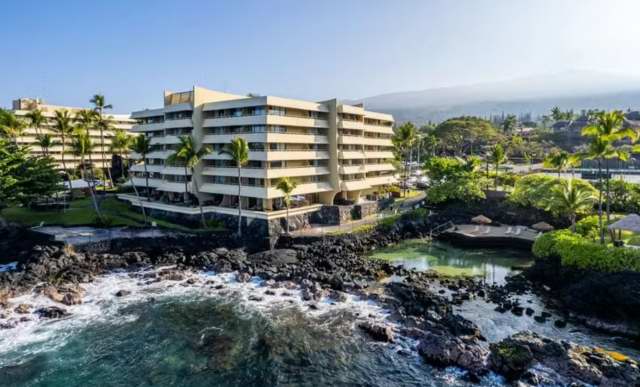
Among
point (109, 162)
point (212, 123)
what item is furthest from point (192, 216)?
point (109, 162)

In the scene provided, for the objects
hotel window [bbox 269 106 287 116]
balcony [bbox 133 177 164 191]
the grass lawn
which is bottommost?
the grass lawn

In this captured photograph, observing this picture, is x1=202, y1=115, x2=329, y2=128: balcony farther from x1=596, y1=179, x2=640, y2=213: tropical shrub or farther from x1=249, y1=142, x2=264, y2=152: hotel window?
x1=596, y1=179, x2=640, y2=213: tropical shrub

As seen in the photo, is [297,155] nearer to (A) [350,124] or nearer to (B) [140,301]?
(A) [350,124]

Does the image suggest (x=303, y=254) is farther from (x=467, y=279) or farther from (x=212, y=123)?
(x=212, y=123)

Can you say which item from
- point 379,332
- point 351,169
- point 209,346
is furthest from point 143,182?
point 379,332

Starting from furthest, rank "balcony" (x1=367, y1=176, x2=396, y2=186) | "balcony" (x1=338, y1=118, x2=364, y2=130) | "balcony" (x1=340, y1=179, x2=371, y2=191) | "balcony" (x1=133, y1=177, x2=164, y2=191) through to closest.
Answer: "balcony" (x1=367, y1=176, x2=396, y2=186) → "balcony" (x1=133, y1=177, x2=164, y2=191) → "balcony" (x1=340, y1=179, x2=371, y2=191) → "balcony" (x1=338, y1=118, x2=364, y2=130)

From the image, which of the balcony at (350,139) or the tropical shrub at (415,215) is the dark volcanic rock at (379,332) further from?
the balcony at (350,139)

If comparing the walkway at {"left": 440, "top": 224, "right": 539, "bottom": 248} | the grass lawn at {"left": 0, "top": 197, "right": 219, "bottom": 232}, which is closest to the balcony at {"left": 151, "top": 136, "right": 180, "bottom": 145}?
the grass lawn at {"left": 0, "top": 197, "right": 219, "bottom": 232}
